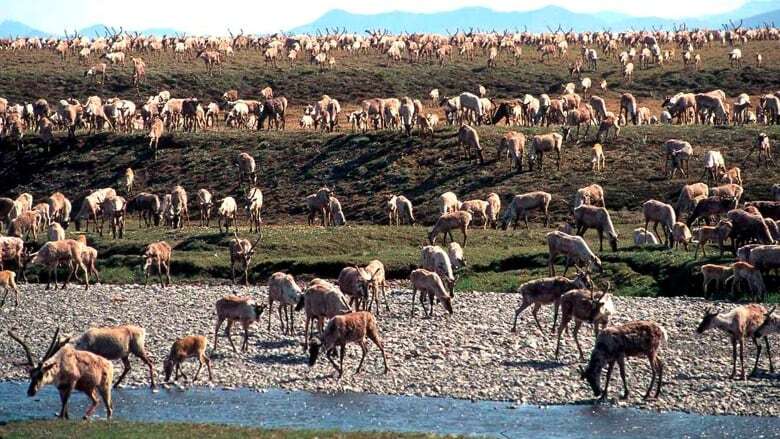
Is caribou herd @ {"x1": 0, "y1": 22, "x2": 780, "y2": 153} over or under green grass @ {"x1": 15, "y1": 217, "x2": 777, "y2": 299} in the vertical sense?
over

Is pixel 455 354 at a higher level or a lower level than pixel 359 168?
lower

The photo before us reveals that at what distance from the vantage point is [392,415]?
2211 centimetres

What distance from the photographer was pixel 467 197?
48.1 meters

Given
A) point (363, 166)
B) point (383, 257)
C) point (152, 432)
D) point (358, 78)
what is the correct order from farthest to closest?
point (358, 78) → point (363, 166) → point (383, 257) → point (152, 432)

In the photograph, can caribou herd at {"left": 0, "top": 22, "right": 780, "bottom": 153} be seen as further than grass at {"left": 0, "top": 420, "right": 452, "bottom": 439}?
Yes

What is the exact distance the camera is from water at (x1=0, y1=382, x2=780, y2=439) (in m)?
21.0

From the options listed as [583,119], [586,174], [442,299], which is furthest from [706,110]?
[442,299]

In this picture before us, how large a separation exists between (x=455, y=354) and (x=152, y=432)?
7805 millimetres

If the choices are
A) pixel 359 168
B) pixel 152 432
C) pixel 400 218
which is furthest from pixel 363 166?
pixel 152 432

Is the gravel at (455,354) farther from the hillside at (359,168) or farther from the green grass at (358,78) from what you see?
the green grass at (358,78)

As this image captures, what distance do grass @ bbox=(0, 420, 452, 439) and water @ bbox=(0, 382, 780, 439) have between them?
2.47 ft

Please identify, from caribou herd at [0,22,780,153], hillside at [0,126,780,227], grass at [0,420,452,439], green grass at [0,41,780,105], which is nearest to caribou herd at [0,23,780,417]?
caribou herd at [0,22,780,153]

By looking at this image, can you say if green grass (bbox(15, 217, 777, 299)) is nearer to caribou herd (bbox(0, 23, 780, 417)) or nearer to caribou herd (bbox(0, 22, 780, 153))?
caribou herd (bbox(0, 23, 780, 417))

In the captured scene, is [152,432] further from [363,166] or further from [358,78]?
[358,78]
